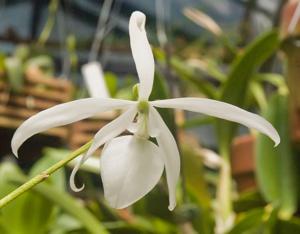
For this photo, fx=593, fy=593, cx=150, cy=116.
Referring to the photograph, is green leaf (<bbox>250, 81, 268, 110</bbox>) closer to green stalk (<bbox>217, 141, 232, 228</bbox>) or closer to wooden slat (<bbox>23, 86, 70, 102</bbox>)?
green stalk (<bbox>217, 141, 232, 228</bbox>)

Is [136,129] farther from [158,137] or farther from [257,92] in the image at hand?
[257,92]

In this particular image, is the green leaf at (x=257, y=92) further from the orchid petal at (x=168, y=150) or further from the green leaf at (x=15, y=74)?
the orchid petal at (x=168, y=150)

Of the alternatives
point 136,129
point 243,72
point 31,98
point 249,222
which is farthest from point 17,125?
point 136,129

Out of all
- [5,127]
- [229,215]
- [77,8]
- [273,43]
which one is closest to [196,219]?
[229,215]

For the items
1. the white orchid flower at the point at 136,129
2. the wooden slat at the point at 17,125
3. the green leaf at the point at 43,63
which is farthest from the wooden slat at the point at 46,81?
the white orchid flower at the point at 136,129

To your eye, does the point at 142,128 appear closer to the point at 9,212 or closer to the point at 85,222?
the point at 85,222

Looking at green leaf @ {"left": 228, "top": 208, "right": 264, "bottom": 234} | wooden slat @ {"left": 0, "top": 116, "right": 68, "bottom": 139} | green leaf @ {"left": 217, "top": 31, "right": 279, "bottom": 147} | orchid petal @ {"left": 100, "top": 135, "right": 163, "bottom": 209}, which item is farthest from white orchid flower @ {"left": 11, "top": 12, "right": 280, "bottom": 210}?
wooden slat @ {"left": 0, "top": 116, "right": 68, "bottom": 139}
